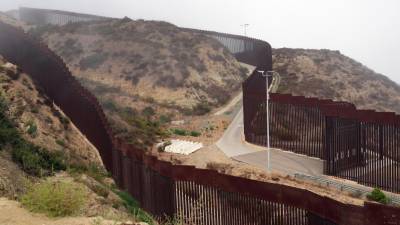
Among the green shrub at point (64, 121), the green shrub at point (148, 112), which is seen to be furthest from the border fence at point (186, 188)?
the green shrub at point (148, 112)

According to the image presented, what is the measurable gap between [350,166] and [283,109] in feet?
Answer: 26.7

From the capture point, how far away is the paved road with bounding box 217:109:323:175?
32062 mm

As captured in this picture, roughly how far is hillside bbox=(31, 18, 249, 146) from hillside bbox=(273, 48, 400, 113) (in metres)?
10.3

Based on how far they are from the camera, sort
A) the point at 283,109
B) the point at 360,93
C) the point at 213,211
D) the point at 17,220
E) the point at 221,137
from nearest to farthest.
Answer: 1. the point at 17,220
2. the point at 213,211
3. the point at 283,109
4. the point at 221,137
5. the point at 360,93

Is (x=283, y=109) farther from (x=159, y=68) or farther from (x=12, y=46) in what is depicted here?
(x=159, y=68)

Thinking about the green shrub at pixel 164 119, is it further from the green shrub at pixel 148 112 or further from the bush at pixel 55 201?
the bush at pixel 55 201

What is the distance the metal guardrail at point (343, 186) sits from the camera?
2618 cm

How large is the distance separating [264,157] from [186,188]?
53.5ft

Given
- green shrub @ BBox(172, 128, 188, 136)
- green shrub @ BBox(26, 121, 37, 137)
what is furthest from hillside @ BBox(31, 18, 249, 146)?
green shrub @ BBox(26, 121, 37, 137)

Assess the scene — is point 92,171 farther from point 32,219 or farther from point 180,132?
point 180,132

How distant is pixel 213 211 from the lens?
61.0ft

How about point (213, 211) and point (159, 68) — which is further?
point (159, 68)

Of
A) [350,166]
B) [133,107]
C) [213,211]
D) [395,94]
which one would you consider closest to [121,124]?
[133,107]

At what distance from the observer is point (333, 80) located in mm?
79062
